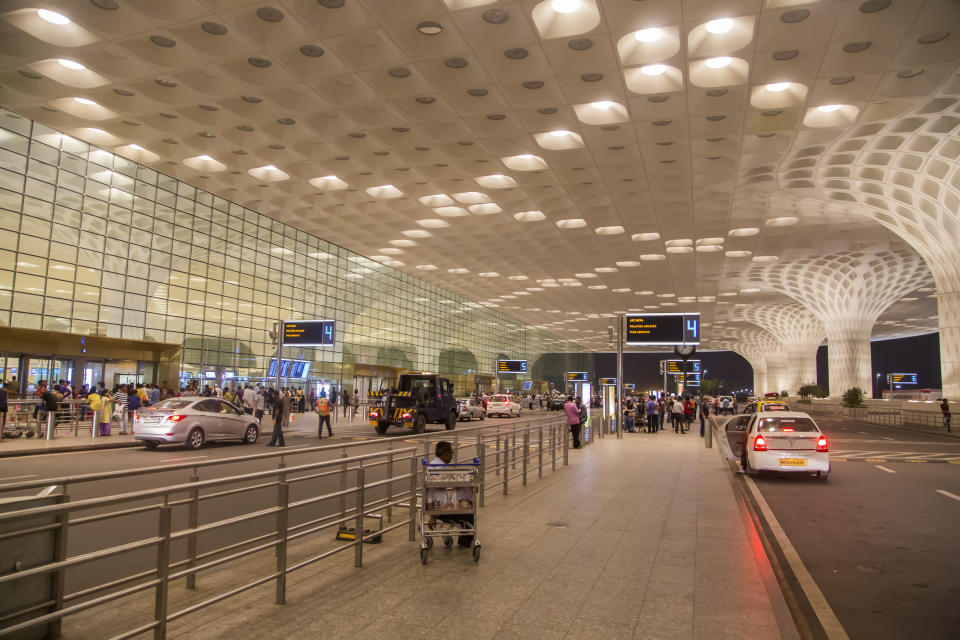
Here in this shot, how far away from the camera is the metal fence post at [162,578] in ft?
13.2

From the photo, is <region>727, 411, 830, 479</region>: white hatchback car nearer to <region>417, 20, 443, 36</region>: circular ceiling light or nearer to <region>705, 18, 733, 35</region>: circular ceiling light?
<region>705, 18, 733, 35</region>: circular ceiling light

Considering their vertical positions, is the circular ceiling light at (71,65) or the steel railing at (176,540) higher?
the circular ceiling light at (71,65)

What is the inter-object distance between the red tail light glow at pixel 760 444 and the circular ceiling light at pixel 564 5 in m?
10.1

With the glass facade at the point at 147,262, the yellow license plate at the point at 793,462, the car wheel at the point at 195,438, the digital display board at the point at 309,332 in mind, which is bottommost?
the car wheel at the point at 195,438

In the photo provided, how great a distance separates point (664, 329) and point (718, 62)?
14.9 metres

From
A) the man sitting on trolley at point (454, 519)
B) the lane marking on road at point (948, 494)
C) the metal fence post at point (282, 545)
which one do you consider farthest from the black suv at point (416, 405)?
the metal fence post at point (282, 545)

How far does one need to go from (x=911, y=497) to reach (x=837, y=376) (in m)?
42.4

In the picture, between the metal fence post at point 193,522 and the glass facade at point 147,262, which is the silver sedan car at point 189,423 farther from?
the metal fence post at point 193,522

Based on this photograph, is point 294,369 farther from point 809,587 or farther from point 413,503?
point 809,587

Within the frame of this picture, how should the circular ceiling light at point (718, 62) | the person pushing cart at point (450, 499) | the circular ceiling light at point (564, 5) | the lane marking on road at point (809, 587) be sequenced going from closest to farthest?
1. the lane marking on road at point (809, 587)
2. the person pushing cart at point (450, 499)
3. the circular ceiling light at point (564, 5)
4. the circular ceiling light at point (718, 62)

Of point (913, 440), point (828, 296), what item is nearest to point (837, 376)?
point (828, 296)

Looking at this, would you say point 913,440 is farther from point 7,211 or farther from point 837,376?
point 7,211

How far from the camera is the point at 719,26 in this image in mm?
13734

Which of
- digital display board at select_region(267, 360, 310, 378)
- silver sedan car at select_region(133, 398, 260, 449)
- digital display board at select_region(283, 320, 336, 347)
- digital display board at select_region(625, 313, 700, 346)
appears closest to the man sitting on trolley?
silver sedan car at select_region(133, 398, 260, 449)
